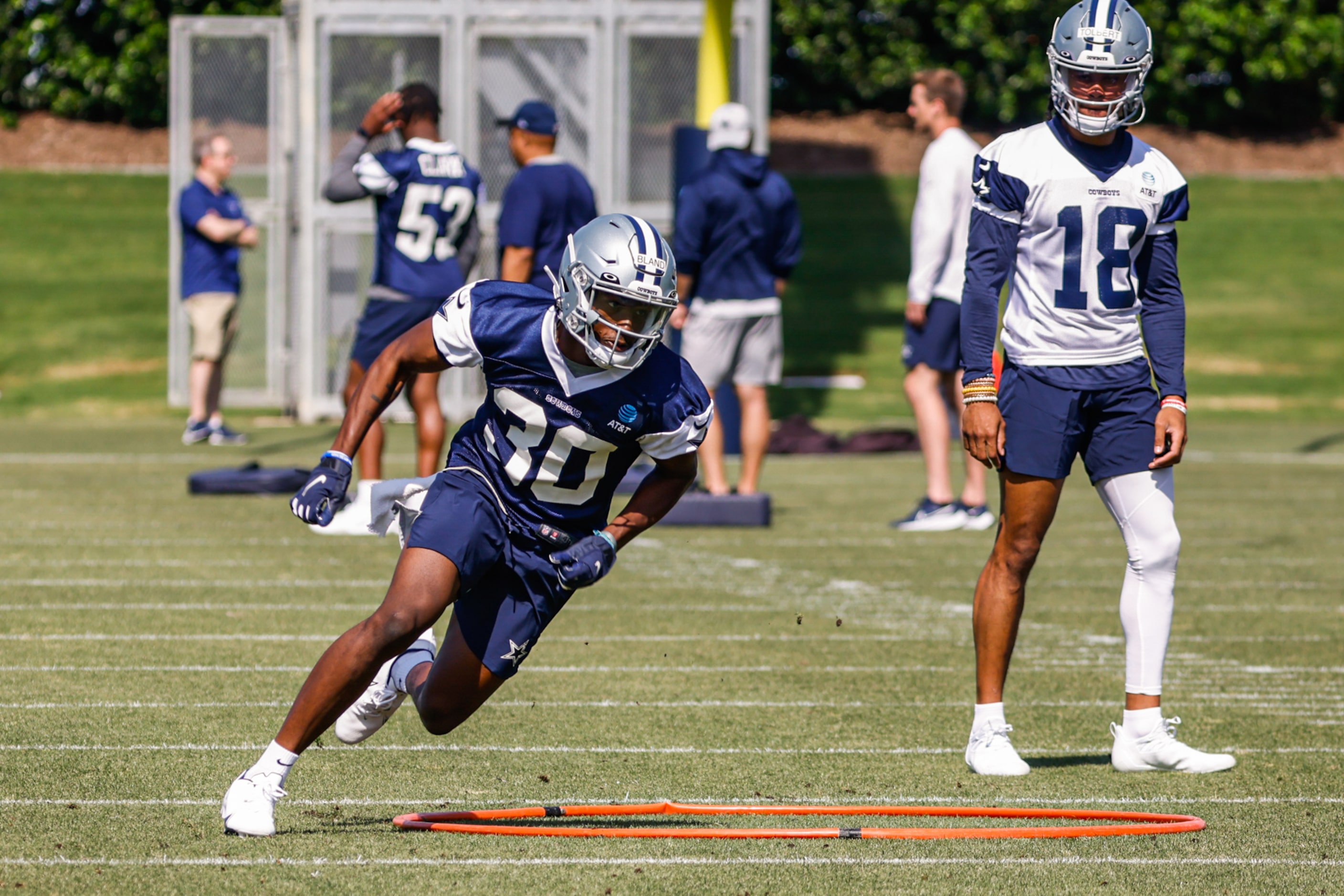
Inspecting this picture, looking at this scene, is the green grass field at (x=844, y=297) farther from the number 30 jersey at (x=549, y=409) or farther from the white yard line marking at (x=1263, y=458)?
the number 30 jersey at (x=549, y=409)

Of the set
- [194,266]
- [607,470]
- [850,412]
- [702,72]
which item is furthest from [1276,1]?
[607,470]

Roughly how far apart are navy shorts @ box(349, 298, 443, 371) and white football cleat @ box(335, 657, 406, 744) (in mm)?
4784

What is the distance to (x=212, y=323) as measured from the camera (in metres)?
14.1

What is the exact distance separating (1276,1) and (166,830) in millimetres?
28199

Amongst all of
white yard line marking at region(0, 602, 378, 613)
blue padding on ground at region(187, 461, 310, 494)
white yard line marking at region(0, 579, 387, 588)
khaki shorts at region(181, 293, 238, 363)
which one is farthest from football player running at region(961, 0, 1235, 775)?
khaki shorts at region(181, 293, 238, 363)

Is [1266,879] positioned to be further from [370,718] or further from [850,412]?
[850,412]

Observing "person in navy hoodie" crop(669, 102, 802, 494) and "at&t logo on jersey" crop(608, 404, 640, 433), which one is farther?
"person in navy hoodie" crop(669, 102, 802, 494)

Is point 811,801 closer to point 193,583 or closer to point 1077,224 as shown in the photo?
point 1077,224

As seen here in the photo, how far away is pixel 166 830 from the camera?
14.1ft

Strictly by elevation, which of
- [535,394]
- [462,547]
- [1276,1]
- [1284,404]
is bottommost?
[1284,404]

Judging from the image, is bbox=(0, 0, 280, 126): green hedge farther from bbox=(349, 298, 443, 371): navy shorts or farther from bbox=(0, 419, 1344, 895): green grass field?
bbox=(349, 298, 443, 371): navy shorts

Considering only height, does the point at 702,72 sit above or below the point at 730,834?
above

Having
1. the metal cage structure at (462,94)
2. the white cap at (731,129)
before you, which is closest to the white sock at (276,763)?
the white cap at (731,129)

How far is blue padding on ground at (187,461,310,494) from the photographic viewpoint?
35.5 ft
